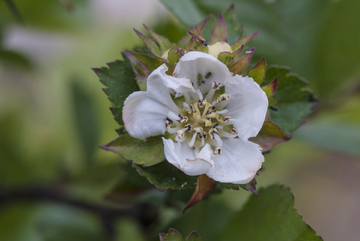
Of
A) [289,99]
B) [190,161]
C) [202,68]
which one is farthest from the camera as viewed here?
[289,99]

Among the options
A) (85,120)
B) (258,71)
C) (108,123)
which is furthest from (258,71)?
(108,123)

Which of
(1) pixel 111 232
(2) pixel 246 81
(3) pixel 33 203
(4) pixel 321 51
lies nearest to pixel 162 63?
(2) pixel 246 81

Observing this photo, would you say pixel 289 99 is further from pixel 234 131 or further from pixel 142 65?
pixel 142 65

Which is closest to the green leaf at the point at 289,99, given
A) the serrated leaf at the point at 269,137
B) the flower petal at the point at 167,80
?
the serrated leaf at the point at 269,137

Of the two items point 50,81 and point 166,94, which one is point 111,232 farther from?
point 50,81

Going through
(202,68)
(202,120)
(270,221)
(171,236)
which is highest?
(202,68)

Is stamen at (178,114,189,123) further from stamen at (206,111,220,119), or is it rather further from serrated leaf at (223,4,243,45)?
serrated leaf at (223,4,243,45)

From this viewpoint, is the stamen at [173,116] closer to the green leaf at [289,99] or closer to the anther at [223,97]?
the anther at [223,97]
